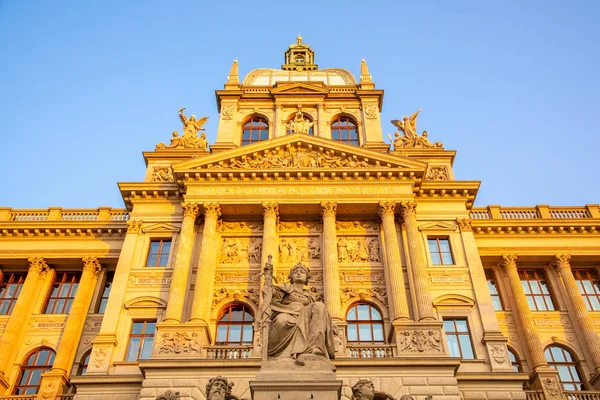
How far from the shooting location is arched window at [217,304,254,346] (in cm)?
2353

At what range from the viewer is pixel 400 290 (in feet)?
75.7

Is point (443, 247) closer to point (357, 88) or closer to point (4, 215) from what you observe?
point (357, 88)

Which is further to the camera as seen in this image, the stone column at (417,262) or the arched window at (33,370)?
the arched window at (33,370)

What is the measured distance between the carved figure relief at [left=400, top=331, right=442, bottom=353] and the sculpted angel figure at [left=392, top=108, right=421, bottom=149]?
11.9 metres

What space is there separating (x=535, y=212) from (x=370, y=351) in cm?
1493

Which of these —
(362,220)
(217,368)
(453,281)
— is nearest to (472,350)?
(453,281)

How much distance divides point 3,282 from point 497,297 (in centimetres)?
2424

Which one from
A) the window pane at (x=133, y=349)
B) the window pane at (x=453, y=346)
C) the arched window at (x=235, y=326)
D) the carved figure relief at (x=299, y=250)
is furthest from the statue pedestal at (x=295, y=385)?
the carved figure relief at (x=299, y=250)

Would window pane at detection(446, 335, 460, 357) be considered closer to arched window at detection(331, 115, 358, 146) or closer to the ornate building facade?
the ornate building facade

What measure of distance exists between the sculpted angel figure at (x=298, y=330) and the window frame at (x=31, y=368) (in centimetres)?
1943

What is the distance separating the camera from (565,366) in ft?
84.9

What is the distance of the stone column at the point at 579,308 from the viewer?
25.5m

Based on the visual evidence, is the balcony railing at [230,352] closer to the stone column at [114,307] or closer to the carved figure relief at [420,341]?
the stone column at [114,307]

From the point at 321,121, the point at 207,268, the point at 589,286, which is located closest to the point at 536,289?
the point at 589,286
